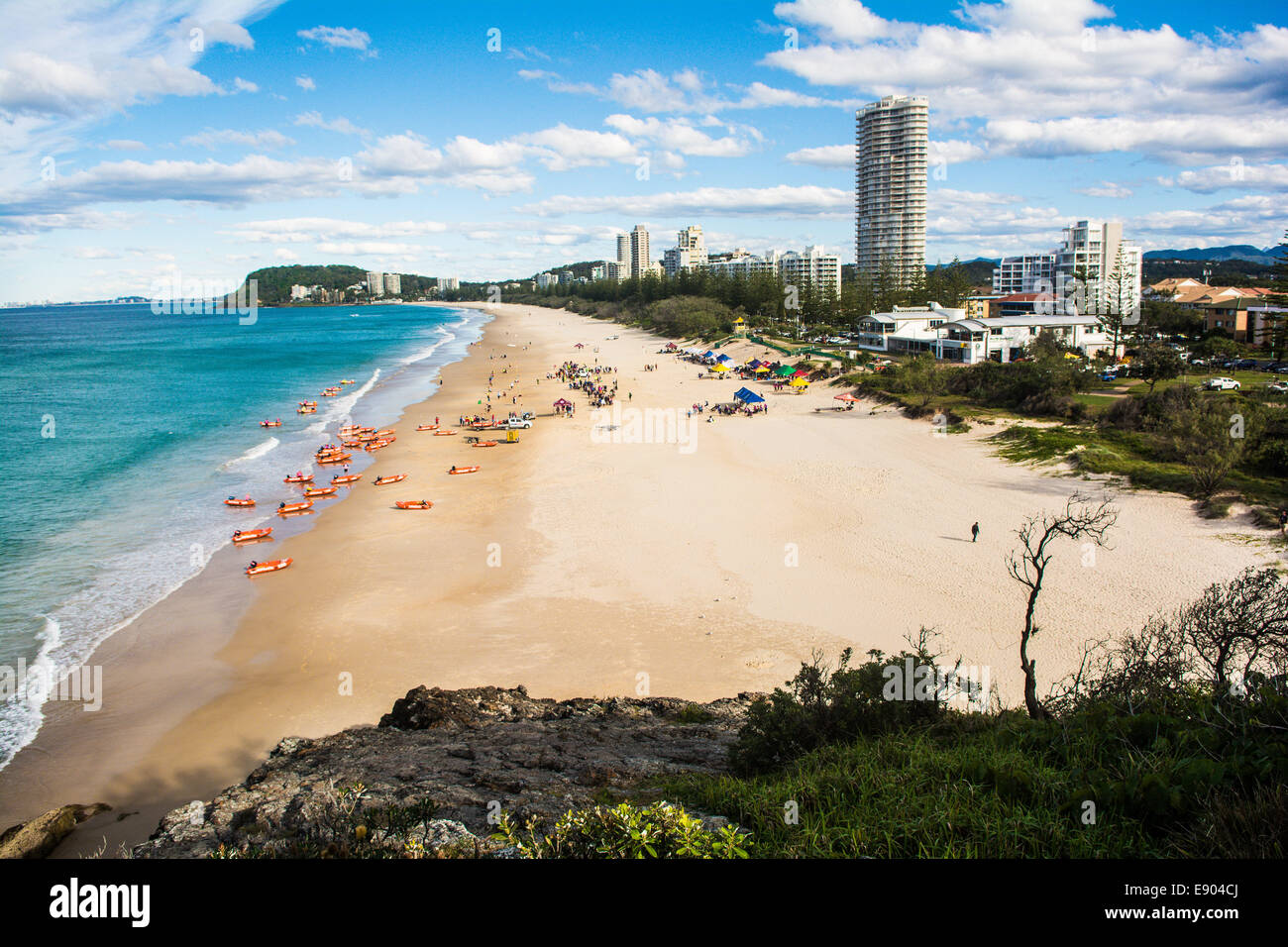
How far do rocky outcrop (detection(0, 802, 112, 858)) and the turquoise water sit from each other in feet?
10.2

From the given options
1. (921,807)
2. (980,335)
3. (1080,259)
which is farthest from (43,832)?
(1080,259)

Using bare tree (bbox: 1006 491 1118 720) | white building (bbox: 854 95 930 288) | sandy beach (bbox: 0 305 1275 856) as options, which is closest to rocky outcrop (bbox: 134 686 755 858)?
sandy beach (bbox: 0 305 1275 856)

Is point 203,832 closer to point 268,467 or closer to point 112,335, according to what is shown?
point 268,467

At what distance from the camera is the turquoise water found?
19547 millimetres

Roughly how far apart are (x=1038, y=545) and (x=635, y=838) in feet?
54.4

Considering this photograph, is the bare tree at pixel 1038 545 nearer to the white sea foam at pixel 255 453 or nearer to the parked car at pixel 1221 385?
the parked car at pixel 1221 385

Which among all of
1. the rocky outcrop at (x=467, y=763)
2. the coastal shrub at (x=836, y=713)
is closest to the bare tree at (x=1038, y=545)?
the coastal shrub at (x=836, y=713)

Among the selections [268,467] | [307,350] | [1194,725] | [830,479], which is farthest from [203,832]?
[307,350]

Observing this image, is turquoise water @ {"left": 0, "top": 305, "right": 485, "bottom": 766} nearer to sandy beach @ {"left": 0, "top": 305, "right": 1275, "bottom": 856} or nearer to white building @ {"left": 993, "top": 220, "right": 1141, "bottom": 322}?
sandy beach @ {"left": 0, "top": 305, "right": 1275, "bottom": 856}

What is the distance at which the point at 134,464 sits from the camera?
35.5m

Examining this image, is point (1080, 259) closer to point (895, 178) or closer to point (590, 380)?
point (895, 178)

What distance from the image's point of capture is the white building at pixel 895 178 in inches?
4865

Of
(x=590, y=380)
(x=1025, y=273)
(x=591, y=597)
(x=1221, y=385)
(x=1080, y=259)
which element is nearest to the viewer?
(x=591, y=597)
